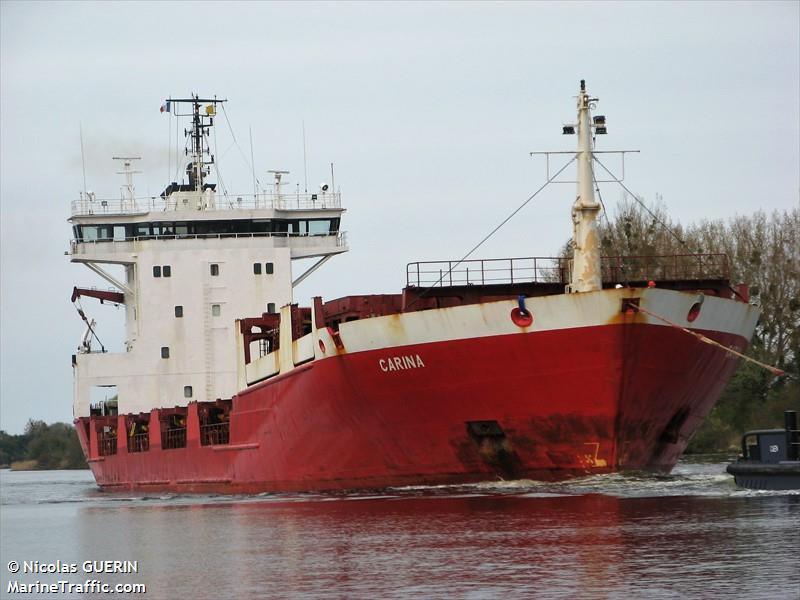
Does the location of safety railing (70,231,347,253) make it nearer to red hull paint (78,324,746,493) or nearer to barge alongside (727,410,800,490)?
red hull paint (78,324,746,493)

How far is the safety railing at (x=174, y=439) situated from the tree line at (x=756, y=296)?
62.5 ft

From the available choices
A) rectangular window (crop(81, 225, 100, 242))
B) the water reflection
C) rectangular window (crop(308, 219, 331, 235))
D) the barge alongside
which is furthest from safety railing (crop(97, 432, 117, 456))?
the barge alongside

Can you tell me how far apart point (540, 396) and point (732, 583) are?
11.1 meters

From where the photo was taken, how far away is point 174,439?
41.0 meters

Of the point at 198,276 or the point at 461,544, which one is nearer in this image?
the point at 461,544

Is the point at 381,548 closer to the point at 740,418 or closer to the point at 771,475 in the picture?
the point at 771,475

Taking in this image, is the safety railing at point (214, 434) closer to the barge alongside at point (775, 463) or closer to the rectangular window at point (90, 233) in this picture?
the rectangular window at point (90, 233)

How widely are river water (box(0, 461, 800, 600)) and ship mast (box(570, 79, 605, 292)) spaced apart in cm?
375

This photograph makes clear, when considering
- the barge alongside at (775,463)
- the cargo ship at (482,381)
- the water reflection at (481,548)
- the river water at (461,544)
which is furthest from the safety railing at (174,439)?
the barge alongside at (775,463)

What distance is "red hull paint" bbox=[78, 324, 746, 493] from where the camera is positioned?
25812 millimetres

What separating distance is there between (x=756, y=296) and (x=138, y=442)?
23624mm

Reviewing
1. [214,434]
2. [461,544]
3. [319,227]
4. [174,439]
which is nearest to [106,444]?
[174,439]

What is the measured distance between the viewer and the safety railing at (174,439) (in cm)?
4047

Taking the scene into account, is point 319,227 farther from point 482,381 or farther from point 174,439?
point 482,381
